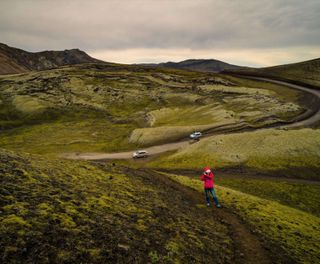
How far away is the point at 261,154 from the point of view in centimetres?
6638

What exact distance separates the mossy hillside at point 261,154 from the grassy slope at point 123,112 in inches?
925

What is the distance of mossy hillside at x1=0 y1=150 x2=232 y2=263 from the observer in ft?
44.3

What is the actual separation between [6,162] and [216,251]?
64.4ft

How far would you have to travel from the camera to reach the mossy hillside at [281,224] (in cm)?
2180

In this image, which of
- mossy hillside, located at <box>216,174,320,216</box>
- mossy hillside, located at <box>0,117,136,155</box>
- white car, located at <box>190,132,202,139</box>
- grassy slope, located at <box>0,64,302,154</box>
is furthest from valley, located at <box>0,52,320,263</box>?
grassy slope, located at <box>0,64,302,154</box>

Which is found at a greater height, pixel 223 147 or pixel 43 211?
pixel 43 211

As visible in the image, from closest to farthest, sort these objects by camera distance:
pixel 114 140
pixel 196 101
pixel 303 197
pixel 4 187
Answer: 1. pixel 4 187
2. pixel 303 197
3. pixel 114 140
4. pixel 196 101

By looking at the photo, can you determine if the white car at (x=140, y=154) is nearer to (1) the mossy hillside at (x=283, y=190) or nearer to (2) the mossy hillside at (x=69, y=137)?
(2) the mossy hillside at (x=69, y=137)

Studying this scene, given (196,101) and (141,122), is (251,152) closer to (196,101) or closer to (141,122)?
(141,122)

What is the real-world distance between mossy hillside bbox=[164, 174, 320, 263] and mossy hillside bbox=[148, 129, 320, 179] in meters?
28.2

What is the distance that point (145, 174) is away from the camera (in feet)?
115

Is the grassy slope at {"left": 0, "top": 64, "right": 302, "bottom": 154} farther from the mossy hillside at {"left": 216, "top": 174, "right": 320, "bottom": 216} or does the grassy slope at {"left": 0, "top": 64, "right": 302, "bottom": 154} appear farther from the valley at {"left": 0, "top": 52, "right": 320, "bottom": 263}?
the mossy hillside at {"left": 216, "top": 174, "right": 320, "bottom": 216}

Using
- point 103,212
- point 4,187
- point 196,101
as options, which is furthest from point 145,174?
point 196,101

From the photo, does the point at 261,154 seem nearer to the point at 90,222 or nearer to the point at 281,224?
the point at 281,224
